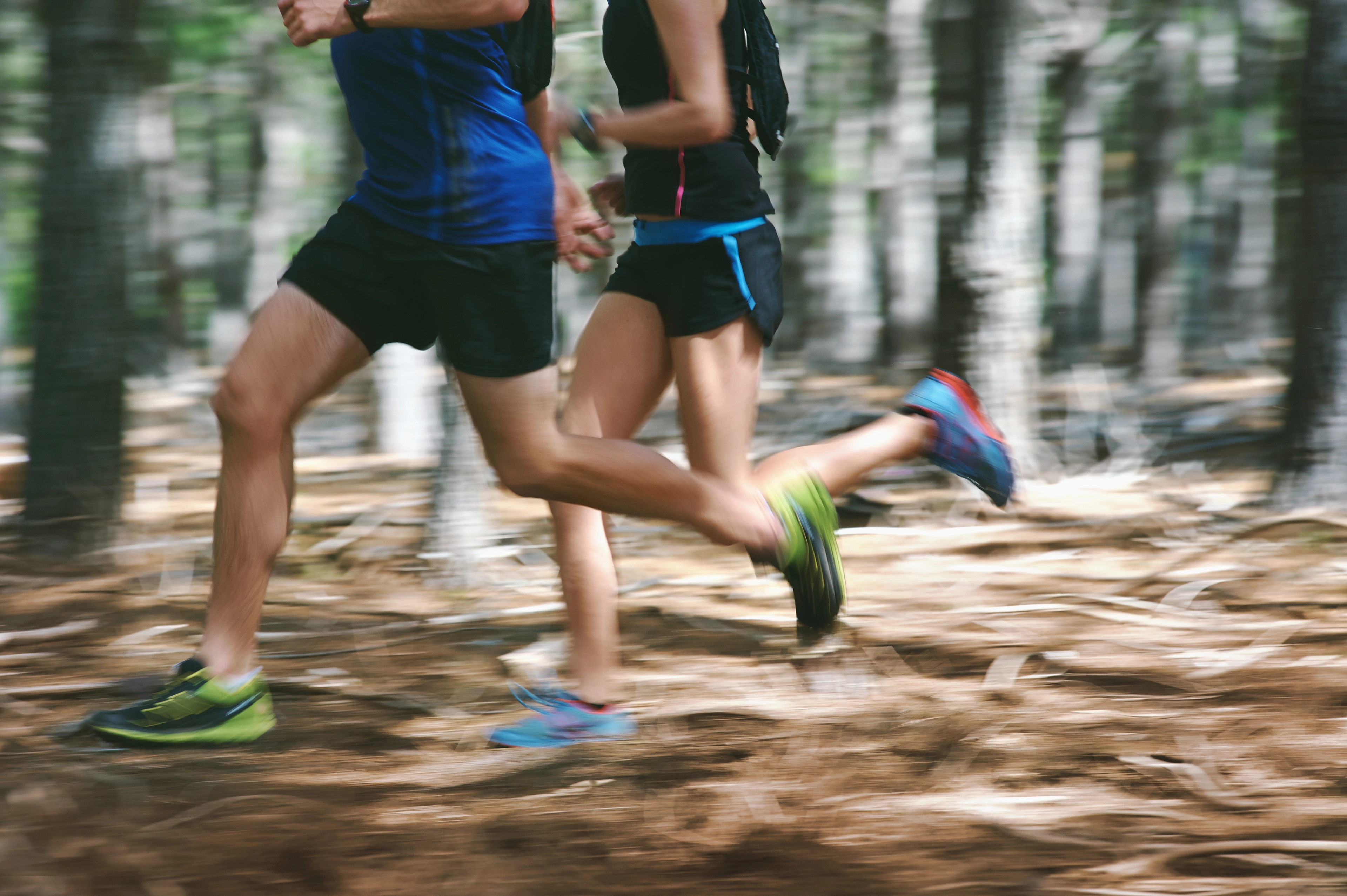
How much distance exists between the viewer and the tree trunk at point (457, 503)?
5234 mm

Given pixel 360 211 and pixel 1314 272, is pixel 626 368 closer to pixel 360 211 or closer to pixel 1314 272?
pixel 360 211

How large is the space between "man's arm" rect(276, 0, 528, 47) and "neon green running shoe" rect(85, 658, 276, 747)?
1580mm

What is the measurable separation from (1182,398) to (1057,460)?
4.85m

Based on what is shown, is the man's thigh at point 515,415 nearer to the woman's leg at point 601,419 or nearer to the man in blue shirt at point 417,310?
the man in blue shirt at point 417,310

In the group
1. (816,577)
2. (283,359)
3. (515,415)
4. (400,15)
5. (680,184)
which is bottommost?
(816,577)

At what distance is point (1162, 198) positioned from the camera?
16.4 meters

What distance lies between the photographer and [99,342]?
17.7ft

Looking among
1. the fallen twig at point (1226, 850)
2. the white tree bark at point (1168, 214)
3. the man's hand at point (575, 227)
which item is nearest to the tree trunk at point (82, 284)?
the man's hand at point (575, 227)

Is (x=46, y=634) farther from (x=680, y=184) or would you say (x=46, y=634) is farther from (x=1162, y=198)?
(x=1162, y=198)

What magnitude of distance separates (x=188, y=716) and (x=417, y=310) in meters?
1.16

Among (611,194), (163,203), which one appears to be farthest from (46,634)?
(163,203)

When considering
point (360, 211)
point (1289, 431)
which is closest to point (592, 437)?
point (360, 211)

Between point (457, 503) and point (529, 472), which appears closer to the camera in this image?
point (529, 472)

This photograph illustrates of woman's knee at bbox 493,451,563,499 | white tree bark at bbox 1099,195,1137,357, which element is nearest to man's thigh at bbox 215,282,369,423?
woman's knee at bbox 493,451,563,499
